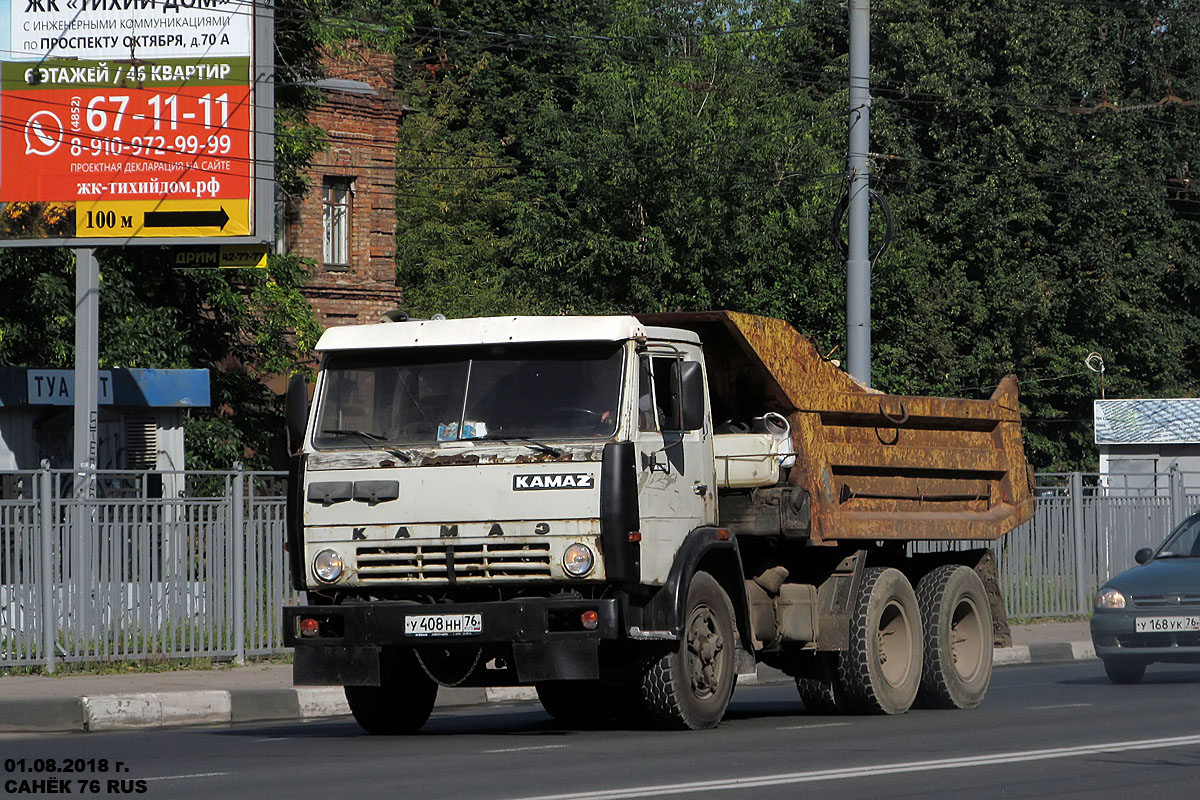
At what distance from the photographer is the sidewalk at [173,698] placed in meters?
13.5

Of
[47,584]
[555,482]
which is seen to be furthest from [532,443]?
[47,584]

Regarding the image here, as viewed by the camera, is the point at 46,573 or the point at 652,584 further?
the point at 46,573

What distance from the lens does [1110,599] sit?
1678 centimetres

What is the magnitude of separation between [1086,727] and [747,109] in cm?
3015

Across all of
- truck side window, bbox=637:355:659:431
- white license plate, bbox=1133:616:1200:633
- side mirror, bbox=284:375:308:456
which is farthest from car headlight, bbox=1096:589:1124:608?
side mirror, bbox=284:375:308:456

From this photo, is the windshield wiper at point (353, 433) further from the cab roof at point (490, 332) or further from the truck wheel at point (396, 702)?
the truck wheel at point (396, 702)

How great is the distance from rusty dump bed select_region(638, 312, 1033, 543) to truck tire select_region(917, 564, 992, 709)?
1.32 ft

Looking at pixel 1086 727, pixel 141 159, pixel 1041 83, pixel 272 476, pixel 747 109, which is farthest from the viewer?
pixel 1041 83

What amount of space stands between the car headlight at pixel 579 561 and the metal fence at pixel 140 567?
4.45 m

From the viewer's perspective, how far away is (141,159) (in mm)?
20547

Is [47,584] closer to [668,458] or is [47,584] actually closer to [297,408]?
[297,408]

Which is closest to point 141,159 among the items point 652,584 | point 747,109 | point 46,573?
point 46,573

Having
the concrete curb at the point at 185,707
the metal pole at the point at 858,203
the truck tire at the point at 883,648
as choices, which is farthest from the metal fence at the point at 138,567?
the truck tire at the point at 883,648

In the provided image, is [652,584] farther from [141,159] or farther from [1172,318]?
[1172,318]
